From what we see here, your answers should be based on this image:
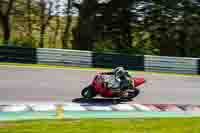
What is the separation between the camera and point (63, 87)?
14.4 metres

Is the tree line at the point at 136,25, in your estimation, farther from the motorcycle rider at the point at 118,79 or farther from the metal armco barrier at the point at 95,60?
the motorcycle rider at the point at 118,79

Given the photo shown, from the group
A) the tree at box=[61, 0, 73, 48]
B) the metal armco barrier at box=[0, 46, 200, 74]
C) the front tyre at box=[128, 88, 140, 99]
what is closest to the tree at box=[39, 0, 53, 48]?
the tree at box=[61, 0, 73, 48]

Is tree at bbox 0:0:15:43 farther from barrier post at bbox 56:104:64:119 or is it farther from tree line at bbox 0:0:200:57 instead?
barrier post at bbox 56:104:64:119

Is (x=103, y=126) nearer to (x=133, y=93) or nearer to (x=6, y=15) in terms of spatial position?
A: (x=133, y=93)

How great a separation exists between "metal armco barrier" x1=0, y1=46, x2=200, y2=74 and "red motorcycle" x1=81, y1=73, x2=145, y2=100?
6.27 meters

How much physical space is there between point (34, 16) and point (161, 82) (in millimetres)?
18678

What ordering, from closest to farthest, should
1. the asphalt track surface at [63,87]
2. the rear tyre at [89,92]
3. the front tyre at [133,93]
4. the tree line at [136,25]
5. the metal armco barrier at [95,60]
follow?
the rear tyre at [89,92]
the asphalt track surface at [63,87]
the front tyre at [133,93]
the metal armco barrier at [95,60]
the tree line at [136,25]

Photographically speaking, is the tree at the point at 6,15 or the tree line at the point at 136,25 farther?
the tree at the point at 6,15

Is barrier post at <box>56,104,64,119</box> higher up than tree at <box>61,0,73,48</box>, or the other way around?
tree at <box>61,0,73,48</box>

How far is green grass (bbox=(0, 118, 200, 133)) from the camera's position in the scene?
905 centimetres

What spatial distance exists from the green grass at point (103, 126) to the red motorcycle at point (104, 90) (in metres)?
2.24

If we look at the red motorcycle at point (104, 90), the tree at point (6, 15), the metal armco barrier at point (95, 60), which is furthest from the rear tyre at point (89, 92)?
the tree at point (6, 15)

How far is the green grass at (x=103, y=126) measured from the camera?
9.05 metres

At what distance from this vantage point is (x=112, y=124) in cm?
1002
